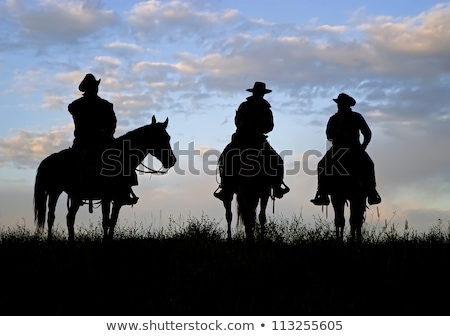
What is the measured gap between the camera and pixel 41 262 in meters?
11.8

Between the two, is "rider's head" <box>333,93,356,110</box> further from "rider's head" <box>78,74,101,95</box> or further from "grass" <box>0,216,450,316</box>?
"rider's head" <box>78,74,101,95</box>

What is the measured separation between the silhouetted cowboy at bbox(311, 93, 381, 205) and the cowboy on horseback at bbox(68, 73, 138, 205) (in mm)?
4806

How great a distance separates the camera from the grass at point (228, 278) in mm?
9641

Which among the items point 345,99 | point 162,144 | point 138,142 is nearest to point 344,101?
point 345,99

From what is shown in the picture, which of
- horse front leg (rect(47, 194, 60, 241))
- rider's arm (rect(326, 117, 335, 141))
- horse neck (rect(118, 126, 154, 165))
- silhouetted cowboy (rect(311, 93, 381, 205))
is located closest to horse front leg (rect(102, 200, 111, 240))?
horse neck (rect(118, 126, 154, 165))

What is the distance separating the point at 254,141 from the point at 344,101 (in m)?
2.38

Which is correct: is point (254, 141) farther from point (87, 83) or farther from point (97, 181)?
point (87, 83)

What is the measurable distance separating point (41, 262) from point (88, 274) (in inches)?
45.9

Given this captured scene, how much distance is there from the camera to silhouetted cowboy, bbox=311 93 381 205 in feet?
52.7

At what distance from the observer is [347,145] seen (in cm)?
1608

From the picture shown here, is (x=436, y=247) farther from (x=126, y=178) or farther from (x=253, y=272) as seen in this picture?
(x=126, y=178)

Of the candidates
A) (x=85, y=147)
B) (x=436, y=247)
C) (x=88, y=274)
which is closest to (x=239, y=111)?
(x=85, y=147)

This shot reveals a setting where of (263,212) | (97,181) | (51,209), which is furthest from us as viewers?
(51,209)

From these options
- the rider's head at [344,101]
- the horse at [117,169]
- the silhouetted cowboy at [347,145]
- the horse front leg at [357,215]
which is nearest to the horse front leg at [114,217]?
the horse at [117,169]
